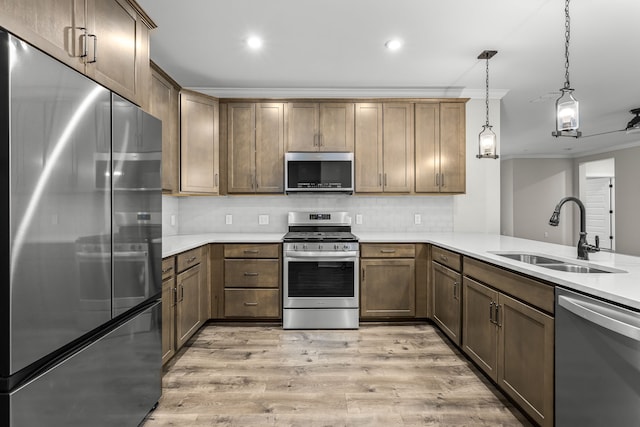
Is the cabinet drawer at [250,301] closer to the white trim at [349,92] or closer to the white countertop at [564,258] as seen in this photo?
the white countertop at [564,258]

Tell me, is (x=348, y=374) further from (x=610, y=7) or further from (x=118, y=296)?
(x=610, y=7)

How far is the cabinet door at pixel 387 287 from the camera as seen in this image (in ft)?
12.0

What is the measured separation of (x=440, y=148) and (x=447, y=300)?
5.63 ft

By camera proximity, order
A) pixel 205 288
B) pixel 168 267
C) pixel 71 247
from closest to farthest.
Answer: pixel 71 247 → pixel 168 267 → pixel 205 288

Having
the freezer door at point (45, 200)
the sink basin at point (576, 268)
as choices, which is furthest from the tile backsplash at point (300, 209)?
the freezer door at point (45, 200)

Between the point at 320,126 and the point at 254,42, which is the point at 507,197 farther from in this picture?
the point at 254,42

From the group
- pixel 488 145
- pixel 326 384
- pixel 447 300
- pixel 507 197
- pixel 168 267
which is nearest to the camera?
pixel 326 384

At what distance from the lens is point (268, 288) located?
12.1 ft

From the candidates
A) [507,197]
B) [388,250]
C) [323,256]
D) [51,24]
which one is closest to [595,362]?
[388,250]

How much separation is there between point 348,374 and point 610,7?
303cm

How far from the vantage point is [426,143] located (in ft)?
13.2

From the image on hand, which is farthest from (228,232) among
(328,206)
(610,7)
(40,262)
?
(610,7)

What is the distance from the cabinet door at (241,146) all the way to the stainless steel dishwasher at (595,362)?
3.10 metres

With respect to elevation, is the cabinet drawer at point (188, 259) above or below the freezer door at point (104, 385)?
above
